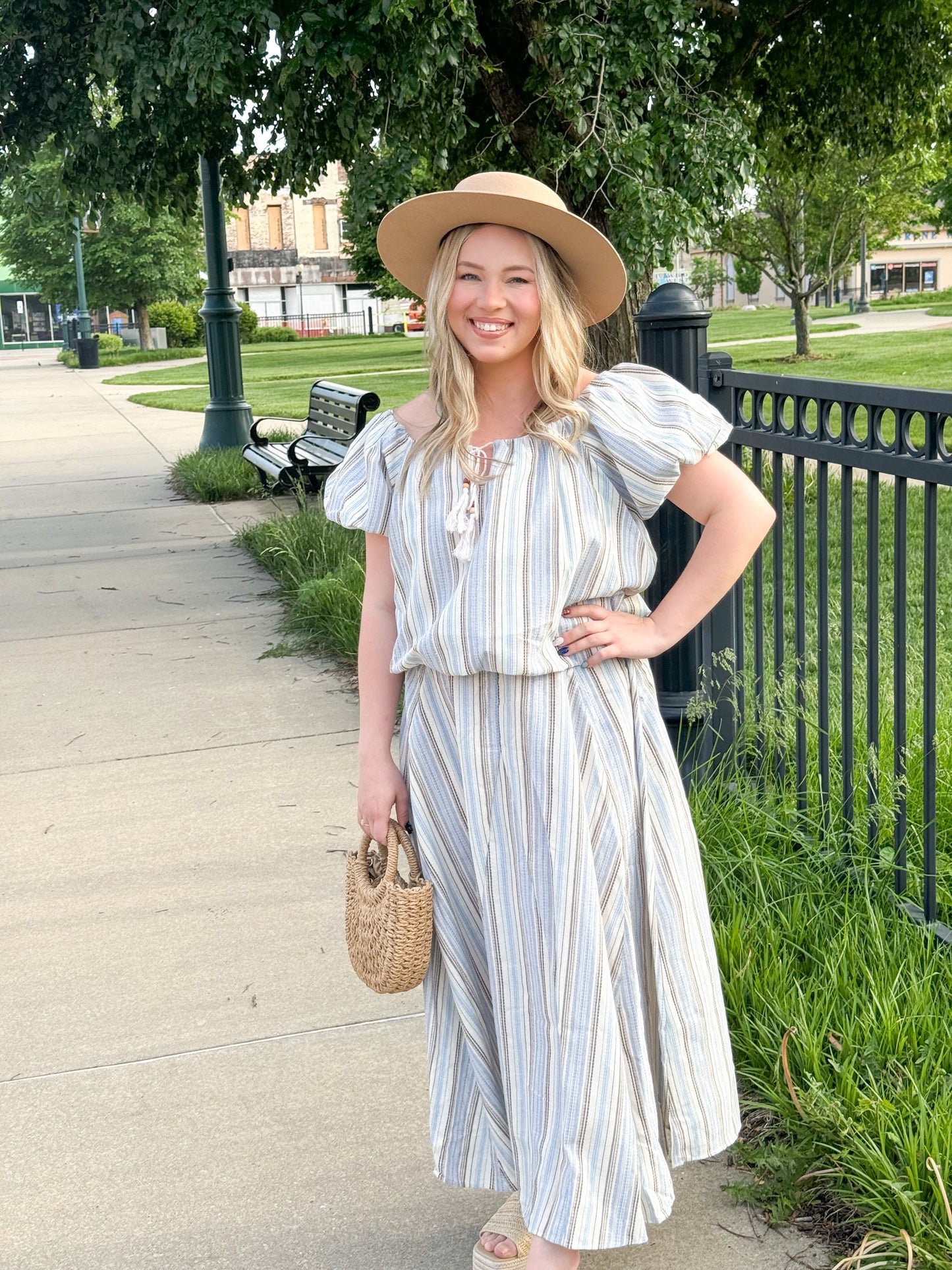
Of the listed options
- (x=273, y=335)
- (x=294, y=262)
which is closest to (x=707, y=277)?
(x=273, y=335)

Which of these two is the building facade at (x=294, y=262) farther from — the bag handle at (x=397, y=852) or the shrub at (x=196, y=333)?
the bag handle at (x=397, y=852)

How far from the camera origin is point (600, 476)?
2082mm

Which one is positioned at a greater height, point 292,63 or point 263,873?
point 292,63

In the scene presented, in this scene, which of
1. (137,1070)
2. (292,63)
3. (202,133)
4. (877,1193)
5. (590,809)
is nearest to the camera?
(590,809)

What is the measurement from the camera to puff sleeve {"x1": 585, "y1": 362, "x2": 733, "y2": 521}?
80.8 inches

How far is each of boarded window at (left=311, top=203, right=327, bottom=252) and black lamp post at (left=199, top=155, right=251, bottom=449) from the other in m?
60.3

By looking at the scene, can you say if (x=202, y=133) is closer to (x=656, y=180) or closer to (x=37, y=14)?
(x=37, y=14)

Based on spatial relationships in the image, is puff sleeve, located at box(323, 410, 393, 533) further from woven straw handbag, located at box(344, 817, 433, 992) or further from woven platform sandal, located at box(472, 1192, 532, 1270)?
woven platform sandal, located at box(472, 1192, 532, 1270)

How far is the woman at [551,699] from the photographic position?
2037mm

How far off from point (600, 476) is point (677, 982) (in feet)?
2.51

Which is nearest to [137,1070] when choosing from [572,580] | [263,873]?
[263,873]

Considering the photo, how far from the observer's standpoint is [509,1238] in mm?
2252

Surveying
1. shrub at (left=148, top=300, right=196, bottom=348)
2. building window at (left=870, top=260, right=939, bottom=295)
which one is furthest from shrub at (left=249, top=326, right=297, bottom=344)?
building window at (left=870, top=260, right=939, bottom=295)

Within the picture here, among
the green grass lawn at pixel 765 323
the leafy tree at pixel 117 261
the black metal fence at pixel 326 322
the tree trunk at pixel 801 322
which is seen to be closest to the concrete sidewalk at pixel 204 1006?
the tree trunk at pixel 801 322
